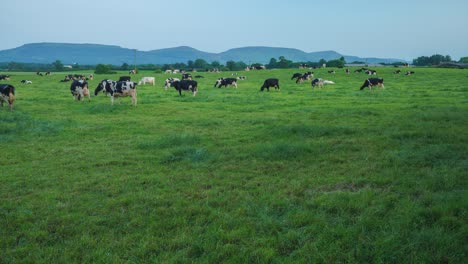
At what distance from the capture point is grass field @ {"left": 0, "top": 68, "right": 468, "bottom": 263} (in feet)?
16.5

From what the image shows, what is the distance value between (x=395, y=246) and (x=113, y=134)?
441 inches

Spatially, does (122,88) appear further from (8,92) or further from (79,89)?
(8,92)

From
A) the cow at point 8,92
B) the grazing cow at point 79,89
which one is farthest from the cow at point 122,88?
the cow at point 8,92

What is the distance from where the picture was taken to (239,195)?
23.1ft

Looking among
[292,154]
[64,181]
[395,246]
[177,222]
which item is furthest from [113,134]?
[395,246]

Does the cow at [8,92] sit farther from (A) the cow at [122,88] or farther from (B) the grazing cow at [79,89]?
(B) the grazing cow at [79,89]

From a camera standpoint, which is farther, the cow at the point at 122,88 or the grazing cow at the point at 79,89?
the grazing cow at the point at 79,89

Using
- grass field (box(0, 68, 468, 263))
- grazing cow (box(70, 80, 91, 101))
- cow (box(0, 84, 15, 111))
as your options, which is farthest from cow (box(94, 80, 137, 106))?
grass field (box(0, 68, 468, 263))

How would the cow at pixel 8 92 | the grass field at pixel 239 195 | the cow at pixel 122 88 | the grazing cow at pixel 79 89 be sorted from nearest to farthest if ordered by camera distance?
the grass field at pixel 239 195 < the cow at pixel 8 92 < the cow at pixel 122 88 < the grazing cow at pixel 79 89

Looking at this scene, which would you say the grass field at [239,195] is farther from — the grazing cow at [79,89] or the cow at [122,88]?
the grazing cow at [79,89]

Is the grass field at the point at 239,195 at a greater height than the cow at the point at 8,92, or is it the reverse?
the cow at the point at 8,92

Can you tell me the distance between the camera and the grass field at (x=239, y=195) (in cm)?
504

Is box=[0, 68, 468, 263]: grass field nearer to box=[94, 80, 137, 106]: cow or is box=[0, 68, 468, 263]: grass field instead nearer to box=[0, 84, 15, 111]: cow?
box=[0, 84, 15, 111]: cow

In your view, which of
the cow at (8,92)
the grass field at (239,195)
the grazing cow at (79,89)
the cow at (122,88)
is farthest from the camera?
the grazing cow at (79,89)
